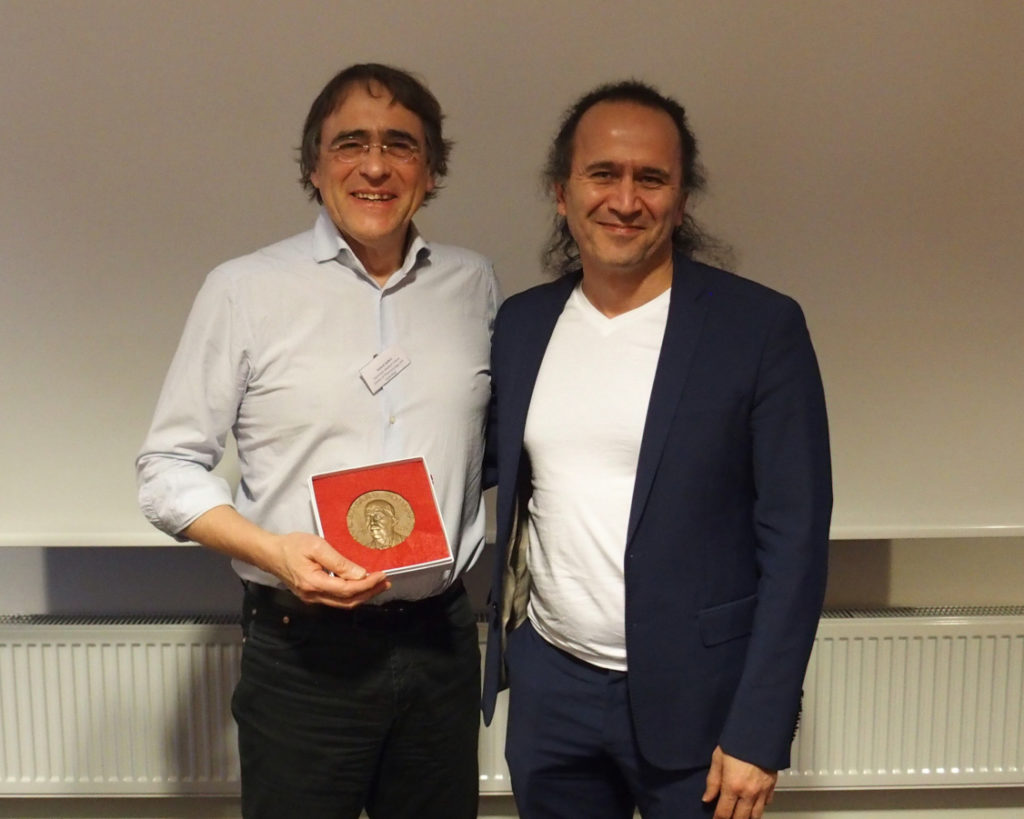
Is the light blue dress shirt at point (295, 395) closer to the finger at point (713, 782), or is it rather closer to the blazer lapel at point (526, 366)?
the blazer lapel at point (526, 366)

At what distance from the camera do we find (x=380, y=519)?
152cm

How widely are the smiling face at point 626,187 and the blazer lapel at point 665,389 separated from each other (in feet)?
0.42

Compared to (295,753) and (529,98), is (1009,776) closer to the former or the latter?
(295,753)

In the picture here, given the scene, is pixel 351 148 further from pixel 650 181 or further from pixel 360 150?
pixel 650 181

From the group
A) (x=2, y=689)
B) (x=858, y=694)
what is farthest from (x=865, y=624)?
(x=2, y=689)

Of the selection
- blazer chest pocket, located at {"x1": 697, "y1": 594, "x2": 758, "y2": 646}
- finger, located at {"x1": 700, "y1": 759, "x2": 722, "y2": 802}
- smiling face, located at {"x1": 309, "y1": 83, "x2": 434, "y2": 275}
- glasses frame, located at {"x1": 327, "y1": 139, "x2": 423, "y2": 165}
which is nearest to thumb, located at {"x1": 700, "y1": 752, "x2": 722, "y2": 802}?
finger, located at {"x1": 700, "y1": 759, "x2": 722, "y2": 802}

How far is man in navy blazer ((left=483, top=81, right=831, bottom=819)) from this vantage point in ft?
4.80

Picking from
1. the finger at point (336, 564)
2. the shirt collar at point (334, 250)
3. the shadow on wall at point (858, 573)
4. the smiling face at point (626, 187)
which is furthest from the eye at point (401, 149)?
the shadow on wall at point (858, 573)

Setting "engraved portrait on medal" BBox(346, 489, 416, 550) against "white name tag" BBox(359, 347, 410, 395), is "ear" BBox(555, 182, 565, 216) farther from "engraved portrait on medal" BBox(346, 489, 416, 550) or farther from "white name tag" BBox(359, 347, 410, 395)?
"engraved portrait on medal" BBox(346, 489, 416, 550)

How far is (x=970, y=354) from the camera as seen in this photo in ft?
8.43

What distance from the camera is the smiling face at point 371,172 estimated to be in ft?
5.36

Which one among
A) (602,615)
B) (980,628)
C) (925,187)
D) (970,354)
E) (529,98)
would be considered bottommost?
(980,628)

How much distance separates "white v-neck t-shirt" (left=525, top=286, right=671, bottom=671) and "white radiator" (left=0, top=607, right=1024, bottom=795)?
4.02ft

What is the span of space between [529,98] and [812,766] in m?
2.05
